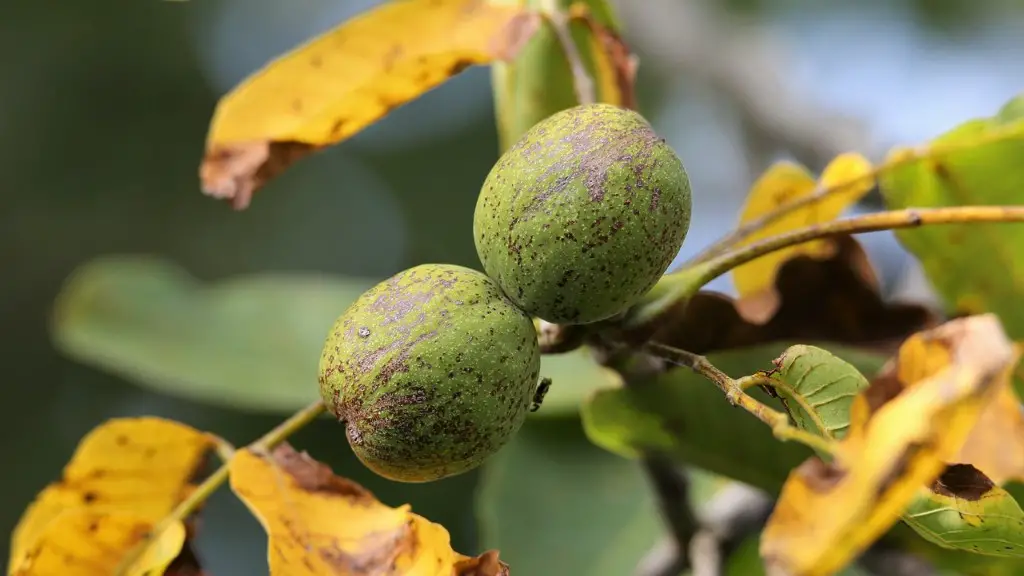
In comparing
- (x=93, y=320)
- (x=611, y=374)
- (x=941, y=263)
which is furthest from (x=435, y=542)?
(x=93, y=320)

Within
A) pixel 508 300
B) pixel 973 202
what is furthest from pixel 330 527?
pixel 973 202

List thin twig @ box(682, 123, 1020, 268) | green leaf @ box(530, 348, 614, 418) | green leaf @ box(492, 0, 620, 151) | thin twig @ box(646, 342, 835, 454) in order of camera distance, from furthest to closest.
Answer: green leaf @ box(530, 348, 614, 418) → green leaf @ box(492, 0, 620, 151) → thin twig @ box(682, 123, 1020, 268) → thin twig @ box(646, 342, 835, 454)

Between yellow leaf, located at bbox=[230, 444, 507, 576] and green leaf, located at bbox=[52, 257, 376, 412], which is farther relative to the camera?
green leaf, located at bbox=[52, 257, 376, 412]

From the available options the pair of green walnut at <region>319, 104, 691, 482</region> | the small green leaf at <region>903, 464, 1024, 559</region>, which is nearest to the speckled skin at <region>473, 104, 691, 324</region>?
the pair of green walnut at <region>319, 104, 691, 482</region>

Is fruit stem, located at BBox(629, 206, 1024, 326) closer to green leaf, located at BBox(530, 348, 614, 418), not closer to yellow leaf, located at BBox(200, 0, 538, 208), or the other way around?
yellow leaf, located at BBox(200, 0, 538, 208)

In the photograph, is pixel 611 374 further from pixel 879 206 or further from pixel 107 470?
pixel 879 206

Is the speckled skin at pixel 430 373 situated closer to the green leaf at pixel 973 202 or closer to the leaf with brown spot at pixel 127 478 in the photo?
the leaf with brown spot at pixel 127 478

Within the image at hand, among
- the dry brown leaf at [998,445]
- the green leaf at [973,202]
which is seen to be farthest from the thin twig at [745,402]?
the green leaf at [973,202]
